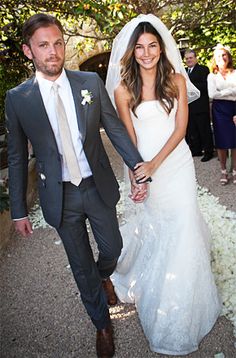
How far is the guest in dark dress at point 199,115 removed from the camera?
6.80 metres

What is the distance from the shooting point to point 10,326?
3.10 metres

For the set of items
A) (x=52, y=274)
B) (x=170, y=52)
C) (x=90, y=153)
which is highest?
(x=170, y=52)

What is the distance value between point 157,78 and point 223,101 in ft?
10.9

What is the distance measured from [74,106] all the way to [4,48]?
6322 millimetres

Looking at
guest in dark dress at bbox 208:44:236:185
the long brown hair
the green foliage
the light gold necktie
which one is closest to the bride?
the long brown hair

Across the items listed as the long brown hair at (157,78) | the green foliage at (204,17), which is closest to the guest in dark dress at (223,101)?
the green foliage at (204,17)

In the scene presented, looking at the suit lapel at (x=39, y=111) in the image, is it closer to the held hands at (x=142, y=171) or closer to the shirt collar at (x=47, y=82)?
the shirt collar at (x=47, y=82)

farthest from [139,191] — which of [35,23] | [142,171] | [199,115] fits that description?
[199,115]

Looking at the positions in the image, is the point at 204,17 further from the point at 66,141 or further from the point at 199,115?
the point at 66,141

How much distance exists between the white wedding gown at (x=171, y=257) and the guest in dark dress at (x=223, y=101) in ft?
10.1

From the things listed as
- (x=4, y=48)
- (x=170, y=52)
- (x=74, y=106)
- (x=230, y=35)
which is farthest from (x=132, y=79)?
(x=230, y=35)

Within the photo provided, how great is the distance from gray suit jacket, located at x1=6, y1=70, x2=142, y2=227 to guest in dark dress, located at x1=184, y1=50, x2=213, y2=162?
16.0 feet

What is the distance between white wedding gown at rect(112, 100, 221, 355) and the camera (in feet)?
8.54

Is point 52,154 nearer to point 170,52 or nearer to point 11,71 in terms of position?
point 170,52
